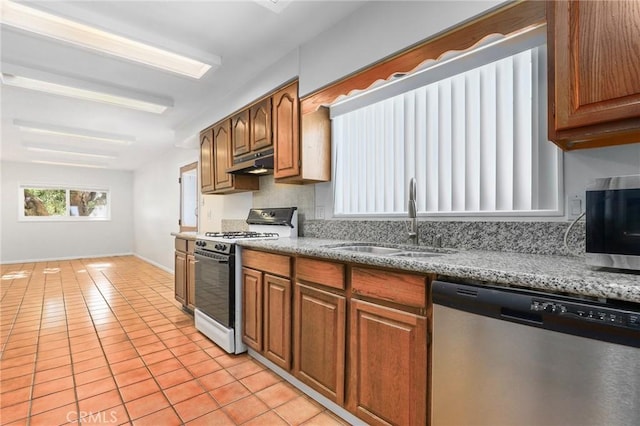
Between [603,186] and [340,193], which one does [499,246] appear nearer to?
[603,186]

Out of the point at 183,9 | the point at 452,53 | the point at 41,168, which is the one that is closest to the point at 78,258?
the point at 41,168

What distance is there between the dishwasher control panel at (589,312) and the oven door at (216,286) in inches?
81.2

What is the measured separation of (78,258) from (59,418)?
793 centimetres

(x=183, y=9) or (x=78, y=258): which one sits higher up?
(x=183, y=9)

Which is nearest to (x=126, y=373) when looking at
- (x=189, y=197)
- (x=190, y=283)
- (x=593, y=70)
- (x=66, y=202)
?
(x=190, y=283)

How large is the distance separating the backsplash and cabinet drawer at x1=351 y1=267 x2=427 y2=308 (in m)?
0.63

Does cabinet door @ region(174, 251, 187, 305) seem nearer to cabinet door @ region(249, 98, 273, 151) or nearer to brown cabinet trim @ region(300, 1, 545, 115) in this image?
cabinet door @ region(249, 98, 273, 151)

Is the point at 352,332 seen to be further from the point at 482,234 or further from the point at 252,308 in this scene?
the point at 252,308

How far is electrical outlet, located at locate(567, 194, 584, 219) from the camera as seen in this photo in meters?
1.42

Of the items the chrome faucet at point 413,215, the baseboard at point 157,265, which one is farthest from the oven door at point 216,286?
the baseboard at point 157,265

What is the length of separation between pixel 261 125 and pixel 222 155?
3.05 feet

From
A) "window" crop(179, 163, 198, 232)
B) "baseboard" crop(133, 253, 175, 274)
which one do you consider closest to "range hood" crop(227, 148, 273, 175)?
"window" crop(179, 163, 198, 232)

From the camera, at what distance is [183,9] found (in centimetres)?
202

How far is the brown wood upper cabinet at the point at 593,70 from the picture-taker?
103 cm
